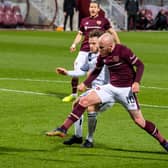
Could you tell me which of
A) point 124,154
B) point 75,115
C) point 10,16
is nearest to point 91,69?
point 75,115

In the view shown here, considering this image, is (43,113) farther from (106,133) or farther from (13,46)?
(13,46)

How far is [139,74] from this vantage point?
1139 cm

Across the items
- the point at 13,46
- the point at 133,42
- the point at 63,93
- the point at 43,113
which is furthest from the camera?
the point at 133,42

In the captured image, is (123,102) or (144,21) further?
(144,21)

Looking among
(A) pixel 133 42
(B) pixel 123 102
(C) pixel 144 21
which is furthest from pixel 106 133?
(C) pixel 144 21

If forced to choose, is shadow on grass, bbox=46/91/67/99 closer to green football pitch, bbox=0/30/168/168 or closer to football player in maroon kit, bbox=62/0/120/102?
green football pitch, bbox=0/30/168/168

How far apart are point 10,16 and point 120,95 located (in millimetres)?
39942

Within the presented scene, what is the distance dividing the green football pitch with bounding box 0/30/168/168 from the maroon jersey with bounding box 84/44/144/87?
1.12 meters

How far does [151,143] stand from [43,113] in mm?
3437

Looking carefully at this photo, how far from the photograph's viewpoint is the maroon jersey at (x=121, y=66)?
37.6 feet

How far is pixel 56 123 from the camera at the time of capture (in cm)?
1429

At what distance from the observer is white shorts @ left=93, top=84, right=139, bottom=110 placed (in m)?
11.6

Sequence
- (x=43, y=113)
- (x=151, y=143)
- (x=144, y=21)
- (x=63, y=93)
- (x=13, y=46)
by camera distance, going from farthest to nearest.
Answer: (x=144, y=21), (x=13, y=46), (x=63, y=93), (x=43, y=113), (x=151, y=143)

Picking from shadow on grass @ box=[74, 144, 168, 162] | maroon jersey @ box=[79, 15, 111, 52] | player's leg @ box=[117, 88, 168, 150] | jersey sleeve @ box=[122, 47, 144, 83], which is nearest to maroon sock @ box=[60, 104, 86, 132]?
shadow on grass @ box=[74, 144, 168, 162]
